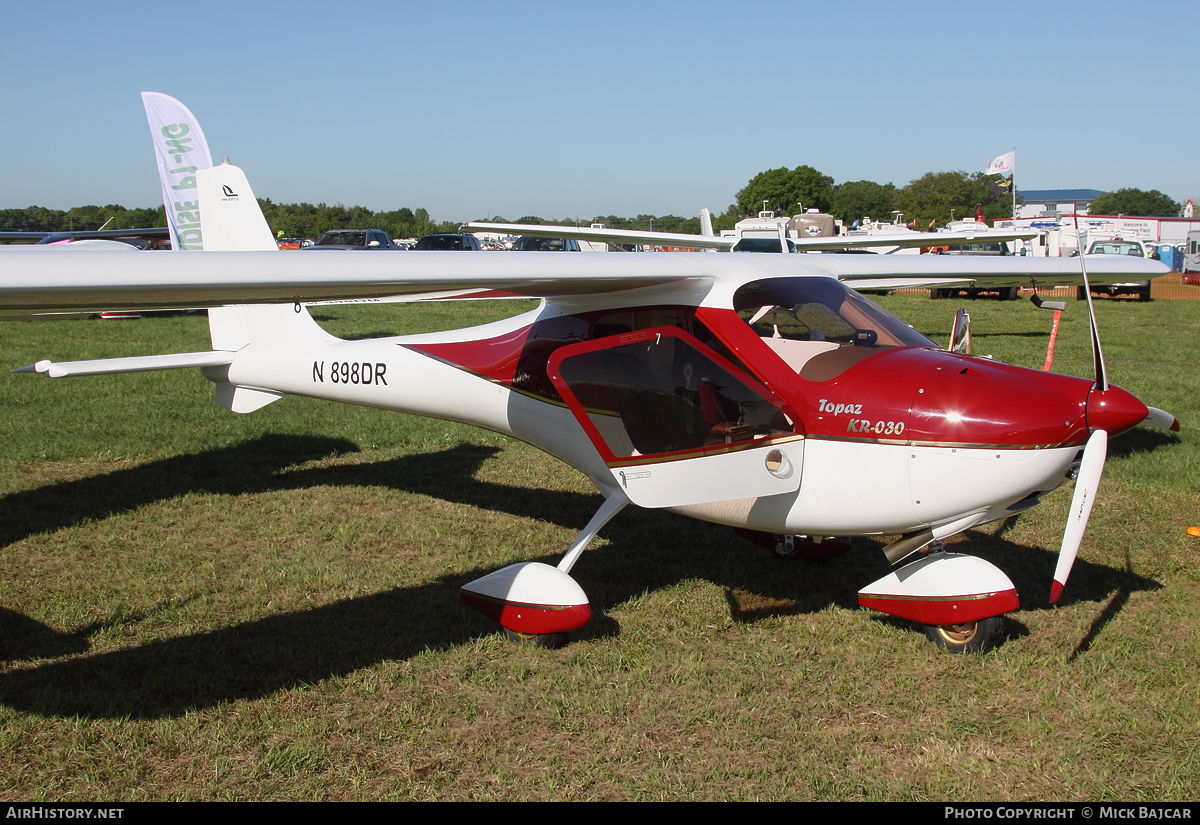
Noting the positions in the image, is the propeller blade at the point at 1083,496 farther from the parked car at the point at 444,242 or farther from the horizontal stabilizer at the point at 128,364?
the parked car at the point at 444,242

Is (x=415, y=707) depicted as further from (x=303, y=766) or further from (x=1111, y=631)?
(x=1111, y=631)

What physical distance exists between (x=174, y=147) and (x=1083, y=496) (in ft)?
25.5

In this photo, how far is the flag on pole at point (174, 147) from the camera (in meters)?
7.39

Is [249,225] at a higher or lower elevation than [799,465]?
higher

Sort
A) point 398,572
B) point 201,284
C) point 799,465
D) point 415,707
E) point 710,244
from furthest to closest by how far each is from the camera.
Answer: point 710,244 < point 398,572 < point 799,465 < point 415,707 < point 201,284

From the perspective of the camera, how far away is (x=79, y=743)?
3311 mm

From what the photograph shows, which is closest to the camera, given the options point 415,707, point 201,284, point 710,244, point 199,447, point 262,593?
point 201,284

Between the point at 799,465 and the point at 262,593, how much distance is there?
3180 millimetres

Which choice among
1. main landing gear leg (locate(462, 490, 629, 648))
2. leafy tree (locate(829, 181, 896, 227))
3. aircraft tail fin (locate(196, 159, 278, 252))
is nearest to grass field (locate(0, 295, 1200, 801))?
main landing gear leg (locate(462, 490, 629, 648))

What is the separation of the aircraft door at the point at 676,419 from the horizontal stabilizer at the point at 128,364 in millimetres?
3318

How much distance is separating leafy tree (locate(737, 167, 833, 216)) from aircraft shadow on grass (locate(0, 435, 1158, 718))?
106m

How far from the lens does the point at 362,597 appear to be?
4.81 m

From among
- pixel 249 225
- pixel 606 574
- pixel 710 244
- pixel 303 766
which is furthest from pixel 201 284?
pixel 710 244

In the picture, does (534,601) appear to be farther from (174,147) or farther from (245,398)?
(174,147)
